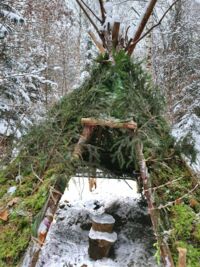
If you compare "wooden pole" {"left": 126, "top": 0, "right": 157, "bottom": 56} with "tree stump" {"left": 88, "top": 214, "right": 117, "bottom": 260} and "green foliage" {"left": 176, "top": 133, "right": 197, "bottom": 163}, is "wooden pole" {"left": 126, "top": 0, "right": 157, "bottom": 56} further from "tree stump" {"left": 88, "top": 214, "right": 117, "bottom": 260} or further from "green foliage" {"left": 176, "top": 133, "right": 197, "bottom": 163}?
"tree stump" {"left": 88, "top": 214, "right": 117, "bottom": 260}

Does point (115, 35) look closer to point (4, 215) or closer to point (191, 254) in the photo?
point (4, 215)

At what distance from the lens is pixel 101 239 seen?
13.3 feet

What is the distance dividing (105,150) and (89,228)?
5.02ft

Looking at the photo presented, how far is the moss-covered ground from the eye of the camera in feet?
9.12

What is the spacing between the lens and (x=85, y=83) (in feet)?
12.4

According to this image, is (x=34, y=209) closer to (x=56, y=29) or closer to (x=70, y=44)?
(x=56, y=29)

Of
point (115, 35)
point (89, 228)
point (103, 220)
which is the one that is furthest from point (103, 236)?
point (115, 35)

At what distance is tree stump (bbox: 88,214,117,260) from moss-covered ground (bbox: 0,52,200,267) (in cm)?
96

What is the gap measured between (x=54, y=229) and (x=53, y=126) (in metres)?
1.98

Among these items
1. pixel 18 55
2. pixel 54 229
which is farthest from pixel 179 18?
pixel 54 229

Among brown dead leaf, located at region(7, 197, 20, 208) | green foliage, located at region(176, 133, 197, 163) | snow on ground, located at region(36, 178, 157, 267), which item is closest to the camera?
brown dead leaf, located at region(7, 197, 20, 208)

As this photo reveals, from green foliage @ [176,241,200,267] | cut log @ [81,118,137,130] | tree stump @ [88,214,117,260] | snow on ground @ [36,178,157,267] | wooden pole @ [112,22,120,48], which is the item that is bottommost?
snow on ground @ [36,178,157,267]

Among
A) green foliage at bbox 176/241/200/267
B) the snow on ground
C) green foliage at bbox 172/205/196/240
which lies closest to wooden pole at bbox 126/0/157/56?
the snow on ground

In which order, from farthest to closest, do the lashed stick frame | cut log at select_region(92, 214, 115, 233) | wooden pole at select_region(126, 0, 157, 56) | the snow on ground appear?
cut log at select_region(92, 214, 115, 233) < the snow on ground < wooden pole at select_region(126, 0, 157, 56) < the lashed stick frame
